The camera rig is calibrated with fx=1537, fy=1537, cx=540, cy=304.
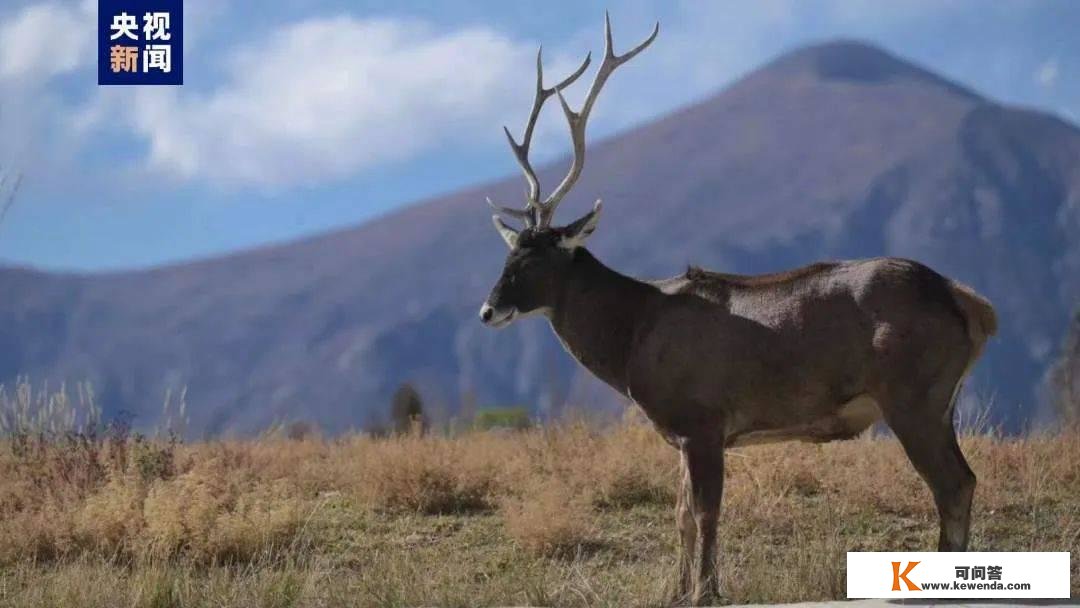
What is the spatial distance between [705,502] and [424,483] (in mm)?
4705

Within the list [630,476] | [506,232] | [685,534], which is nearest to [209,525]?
[506,232]

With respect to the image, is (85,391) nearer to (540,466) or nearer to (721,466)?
(540,466)

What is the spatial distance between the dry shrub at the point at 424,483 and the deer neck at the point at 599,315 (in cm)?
338

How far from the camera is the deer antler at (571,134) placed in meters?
11.3

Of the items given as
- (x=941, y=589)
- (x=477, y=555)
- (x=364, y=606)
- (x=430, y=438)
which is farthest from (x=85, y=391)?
(x=941, y=589)

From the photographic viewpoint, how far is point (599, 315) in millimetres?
11117

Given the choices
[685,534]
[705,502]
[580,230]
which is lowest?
[685,534]

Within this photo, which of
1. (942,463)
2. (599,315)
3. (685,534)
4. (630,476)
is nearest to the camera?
(942,463)

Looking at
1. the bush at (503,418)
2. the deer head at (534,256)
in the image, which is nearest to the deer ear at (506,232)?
the deer head at (534,256)

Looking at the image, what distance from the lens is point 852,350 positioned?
10.0 m

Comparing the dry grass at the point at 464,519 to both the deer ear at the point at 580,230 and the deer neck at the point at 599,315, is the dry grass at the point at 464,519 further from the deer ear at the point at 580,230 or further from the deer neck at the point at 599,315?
the deer ear at the point at 580,230

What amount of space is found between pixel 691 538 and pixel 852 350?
1.67m

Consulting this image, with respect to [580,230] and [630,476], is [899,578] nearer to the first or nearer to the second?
[580,230]

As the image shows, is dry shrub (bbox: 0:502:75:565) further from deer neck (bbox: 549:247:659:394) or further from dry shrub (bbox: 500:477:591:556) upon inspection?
deer neck (bbox: 549:247:659:394)
